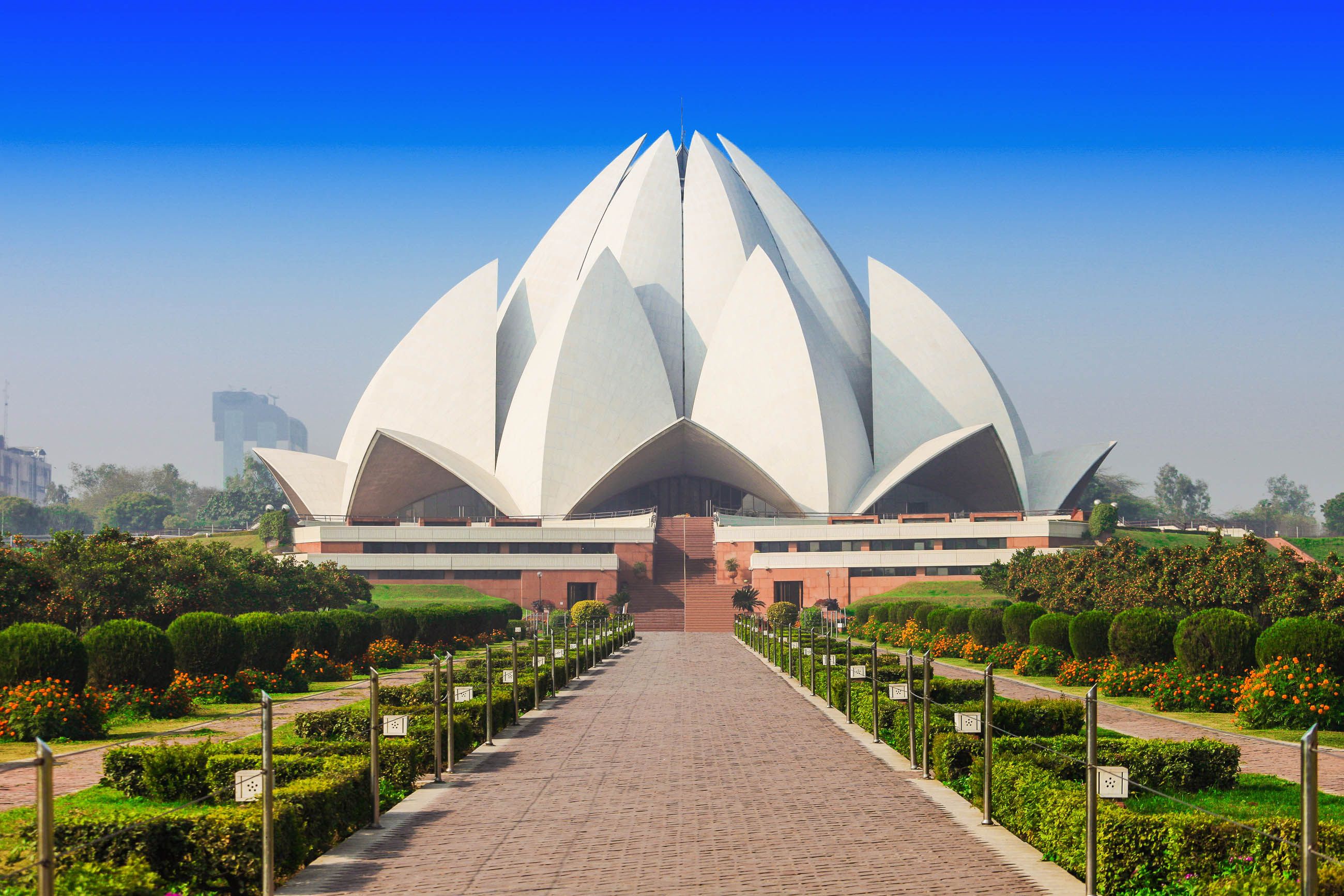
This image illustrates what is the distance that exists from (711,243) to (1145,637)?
168 ft

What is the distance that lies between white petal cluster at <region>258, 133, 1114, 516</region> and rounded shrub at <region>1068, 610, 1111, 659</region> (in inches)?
→ 1459

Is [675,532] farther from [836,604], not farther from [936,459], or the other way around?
[936,459]

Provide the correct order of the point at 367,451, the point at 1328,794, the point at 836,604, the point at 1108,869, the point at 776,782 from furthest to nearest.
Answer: the point at 367,451 < the point at 836,604 < the point at 776,782 < the point at 1328,794 < the point at 1108,869

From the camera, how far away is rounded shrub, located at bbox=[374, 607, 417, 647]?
2478 cm

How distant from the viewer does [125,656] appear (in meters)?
14.4

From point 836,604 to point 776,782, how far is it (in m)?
36.6

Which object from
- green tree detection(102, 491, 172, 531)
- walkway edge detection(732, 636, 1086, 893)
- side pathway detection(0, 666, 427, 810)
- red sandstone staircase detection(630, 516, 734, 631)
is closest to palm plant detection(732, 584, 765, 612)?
red sandstone staircase detection(630, 516, 734, 631)

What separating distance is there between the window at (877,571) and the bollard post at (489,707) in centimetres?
3602

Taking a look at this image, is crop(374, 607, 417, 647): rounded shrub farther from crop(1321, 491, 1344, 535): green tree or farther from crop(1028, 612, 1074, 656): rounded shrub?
crop(1321, 491, 1344, 535): green tree

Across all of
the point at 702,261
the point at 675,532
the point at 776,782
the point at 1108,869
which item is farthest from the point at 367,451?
the point at 1108,869

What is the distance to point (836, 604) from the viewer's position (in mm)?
45250

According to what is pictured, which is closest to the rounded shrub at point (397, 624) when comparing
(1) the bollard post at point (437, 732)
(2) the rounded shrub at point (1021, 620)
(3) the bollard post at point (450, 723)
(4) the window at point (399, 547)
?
(2) the rounded shrub at point (1021, 620)

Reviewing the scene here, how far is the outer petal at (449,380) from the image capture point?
A: 6081 centimetres

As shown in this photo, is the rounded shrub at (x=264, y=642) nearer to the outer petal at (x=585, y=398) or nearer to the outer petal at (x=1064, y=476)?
the outer petal at (x=585, y=398)
